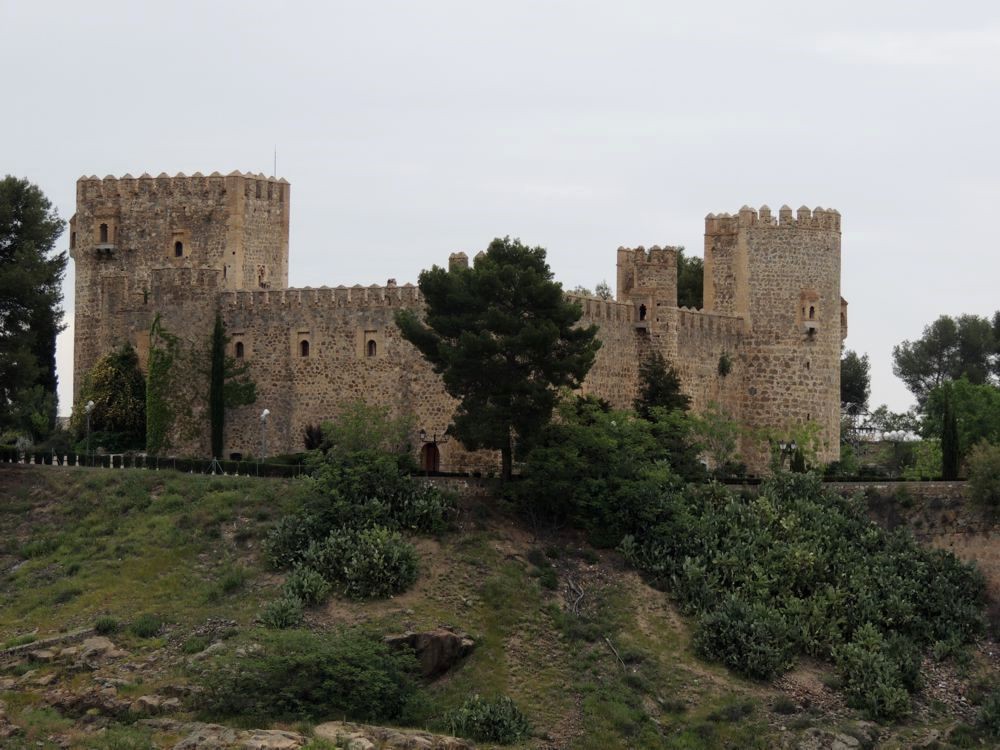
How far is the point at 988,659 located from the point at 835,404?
713 inches

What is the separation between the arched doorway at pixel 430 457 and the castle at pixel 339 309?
7.88ft

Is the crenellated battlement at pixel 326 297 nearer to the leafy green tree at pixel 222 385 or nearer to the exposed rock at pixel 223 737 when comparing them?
the leafy green tree at pixel 222 385

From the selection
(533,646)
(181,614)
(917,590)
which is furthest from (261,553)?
(917,590)

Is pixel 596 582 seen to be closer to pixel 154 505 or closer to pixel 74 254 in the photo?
pixel 154 505

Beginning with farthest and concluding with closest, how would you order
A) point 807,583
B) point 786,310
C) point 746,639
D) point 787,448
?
point 786,310 → point 787,448 → point 807,583 → point 746,639

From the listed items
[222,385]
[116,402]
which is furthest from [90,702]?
[116,402]

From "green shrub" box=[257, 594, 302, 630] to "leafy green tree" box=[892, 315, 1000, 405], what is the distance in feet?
198

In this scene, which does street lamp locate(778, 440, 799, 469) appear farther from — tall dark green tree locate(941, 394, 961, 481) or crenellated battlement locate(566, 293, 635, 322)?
crenellated battlement locate(566, 293, 635, 322)

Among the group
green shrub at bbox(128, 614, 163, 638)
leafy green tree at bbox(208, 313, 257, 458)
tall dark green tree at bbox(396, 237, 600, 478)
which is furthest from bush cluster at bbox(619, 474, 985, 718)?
leafy green tree at bbox(208, 313, 257, 458)

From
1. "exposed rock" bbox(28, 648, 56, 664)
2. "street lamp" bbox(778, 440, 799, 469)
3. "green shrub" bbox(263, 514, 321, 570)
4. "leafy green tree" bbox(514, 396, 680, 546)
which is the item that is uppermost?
"street lamp" bbox(778, 440, 799, 469)

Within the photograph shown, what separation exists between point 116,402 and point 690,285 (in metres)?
24.9

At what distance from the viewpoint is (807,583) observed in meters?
65.8

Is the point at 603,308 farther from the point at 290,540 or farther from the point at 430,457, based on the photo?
the point at 290,540

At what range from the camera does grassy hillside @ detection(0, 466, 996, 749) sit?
194 ft
